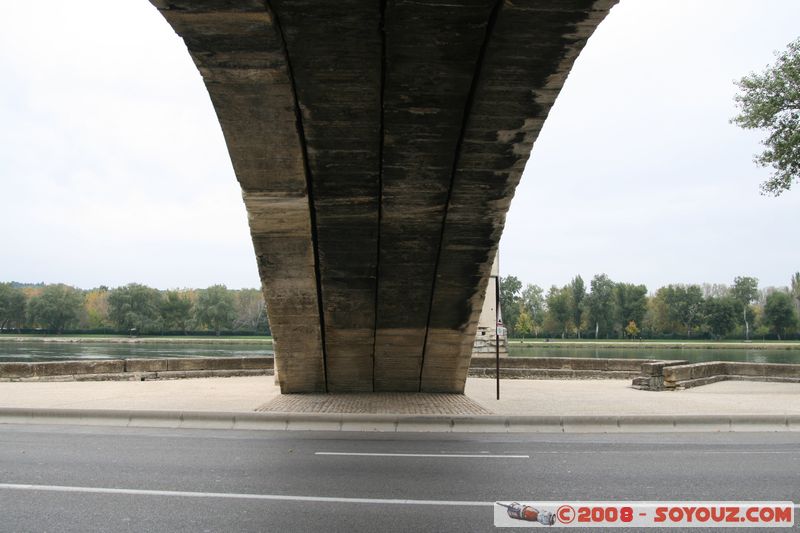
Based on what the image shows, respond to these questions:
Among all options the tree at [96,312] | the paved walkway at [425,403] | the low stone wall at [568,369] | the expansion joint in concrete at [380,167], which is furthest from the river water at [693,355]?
the tree at [96,312]

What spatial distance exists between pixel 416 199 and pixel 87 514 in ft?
22.5

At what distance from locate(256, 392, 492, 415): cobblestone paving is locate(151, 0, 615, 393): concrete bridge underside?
58 cm

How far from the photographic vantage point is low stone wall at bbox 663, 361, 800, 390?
61.0 ft

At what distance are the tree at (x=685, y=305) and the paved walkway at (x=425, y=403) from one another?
96.4 m

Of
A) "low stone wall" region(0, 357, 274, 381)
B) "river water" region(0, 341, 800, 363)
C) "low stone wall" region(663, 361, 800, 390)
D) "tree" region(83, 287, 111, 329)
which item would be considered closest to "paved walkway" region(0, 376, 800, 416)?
"low stone wall" region(663, 361, 800, 390)

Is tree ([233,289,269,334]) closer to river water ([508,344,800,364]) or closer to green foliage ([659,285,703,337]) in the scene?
river water ([508,344,800,364])

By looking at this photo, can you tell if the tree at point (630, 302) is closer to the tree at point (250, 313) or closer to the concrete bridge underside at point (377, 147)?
the tree at point (250, 313)

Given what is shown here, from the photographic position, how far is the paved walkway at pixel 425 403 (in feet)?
40.7

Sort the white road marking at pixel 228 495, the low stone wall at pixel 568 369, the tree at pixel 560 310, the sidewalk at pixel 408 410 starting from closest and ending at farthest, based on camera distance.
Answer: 1. the white road marking at pixel 228 495
2. the sidewalk at pixel 408 410
3. the low stone wall at pixel 568 369
4. the tree at pixel 560 310

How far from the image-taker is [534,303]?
137m

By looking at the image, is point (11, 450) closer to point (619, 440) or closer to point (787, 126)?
point (619, 440)

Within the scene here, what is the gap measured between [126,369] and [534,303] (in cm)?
12204

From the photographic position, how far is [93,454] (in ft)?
26.8

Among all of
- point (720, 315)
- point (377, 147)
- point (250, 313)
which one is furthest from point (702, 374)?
point (250, 313)
